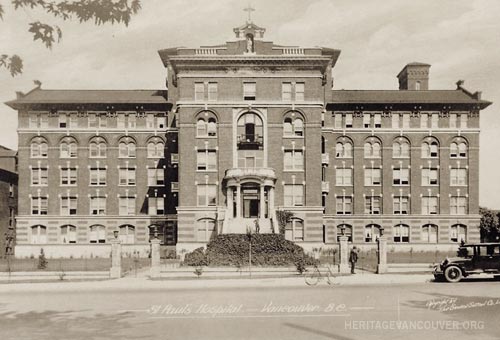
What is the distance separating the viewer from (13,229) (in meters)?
68.0

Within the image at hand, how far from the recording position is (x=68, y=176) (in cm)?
6244

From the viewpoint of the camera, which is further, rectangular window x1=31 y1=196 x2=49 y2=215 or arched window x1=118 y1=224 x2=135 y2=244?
arched window x1=118 y1=224 x2=135 y2=244

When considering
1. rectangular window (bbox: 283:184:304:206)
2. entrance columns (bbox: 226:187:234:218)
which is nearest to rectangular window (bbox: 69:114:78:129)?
entrance columns (bbox: 226:187:234:218)

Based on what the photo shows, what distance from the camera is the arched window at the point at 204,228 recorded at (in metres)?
53.3

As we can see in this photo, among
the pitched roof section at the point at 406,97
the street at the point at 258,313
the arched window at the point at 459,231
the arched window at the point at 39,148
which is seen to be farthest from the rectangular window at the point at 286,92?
the street at the point at 258,313

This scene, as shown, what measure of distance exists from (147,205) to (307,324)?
49.2 metres

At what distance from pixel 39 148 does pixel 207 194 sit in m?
20.0

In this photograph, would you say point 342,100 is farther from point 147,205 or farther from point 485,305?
point 485,305

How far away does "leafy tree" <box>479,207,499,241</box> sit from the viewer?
275 feet

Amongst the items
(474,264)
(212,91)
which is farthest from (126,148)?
(474,264)

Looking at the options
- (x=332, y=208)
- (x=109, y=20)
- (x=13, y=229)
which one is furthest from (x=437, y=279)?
(x=13, y=229)

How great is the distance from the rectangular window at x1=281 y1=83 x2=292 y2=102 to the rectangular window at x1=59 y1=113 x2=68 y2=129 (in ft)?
76.5

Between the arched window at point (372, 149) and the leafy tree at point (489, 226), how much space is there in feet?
91.4

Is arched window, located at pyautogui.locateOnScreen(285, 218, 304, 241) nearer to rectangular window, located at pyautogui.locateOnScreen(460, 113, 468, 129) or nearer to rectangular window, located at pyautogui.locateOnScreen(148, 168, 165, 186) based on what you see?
rectangular window, located at pyautogui.locateOnScreen(148, 168, 165, 186)
